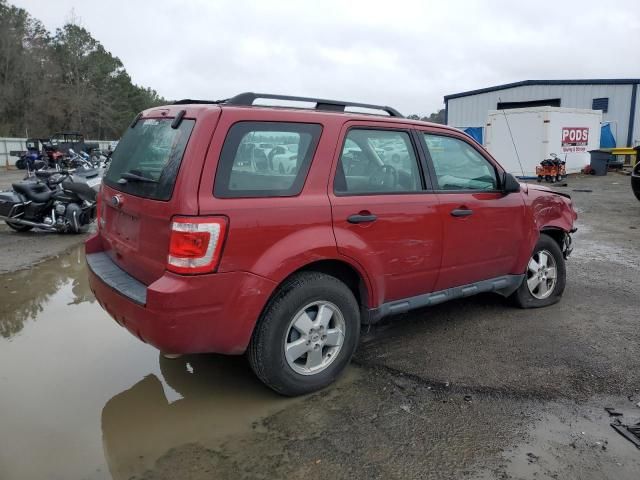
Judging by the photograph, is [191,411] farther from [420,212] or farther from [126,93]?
[126,93]

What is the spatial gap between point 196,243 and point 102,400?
1.39 m

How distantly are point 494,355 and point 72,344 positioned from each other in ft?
11.2

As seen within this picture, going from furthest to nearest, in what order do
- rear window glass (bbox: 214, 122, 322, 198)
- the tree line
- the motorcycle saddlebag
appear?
the tree line → the motorcycle saddlebag → rear window glass (bbox: 214, 122, 322, 198)

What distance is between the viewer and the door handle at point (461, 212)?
392cm

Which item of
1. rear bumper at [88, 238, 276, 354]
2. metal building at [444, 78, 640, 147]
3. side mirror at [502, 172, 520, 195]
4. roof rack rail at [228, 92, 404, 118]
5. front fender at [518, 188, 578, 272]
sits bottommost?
rear bumper at [88, 238, 276, 354]

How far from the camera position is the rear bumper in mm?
2781

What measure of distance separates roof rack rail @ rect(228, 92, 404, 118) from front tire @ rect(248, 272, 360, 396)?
115 cm

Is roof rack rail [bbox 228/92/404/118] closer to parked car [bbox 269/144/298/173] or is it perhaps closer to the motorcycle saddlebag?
parked car [bbox 269/144/298/173]

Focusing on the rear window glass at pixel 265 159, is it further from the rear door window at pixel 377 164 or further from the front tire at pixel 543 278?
the front tire at pixel 543 278

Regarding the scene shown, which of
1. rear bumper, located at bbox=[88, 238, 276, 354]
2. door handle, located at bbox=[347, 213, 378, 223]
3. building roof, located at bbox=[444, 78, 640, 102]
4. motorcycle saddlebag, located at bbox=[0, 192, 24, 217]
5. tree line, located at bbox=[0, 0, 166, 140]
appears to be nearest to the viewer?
rear bumper, located at bbox=[88, 238, 276, 354]

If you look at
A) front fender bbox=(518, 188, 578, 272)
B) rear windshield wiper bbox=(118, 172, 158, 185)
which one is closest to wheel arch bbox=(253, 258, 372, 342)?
rear windshield wiper bbox=(118, 172, 158, 185)

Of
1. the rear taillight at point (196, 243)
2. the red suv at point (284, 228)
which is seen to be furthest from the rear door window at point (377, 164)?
the rear taillight at point (196, 243)

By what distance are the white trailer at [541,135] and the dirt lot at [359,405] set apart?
16.0 m

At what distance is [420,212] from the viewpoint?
371 cm
